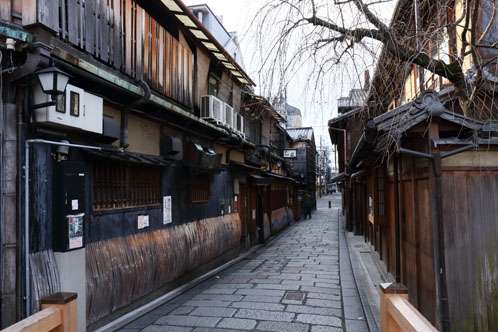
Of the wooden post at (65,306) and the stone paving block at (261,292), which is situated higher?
the wooden post at (65,306)

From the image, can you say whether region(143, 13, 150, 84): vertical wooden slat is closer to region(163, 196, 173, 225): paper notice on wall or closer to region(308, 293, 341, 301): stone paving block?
region(163, 196, 173, 225): paper notice on wall

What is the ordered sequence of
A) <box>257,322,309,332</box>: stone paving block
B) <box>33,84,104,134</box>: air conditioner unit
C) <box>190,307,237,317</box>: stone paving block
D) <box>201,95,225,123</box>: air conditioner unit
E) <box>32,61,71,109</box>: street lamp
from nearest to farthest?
<box>32,61,71,109</box>: street lamp → <box>33,84,104,134</box>: air conditioner unit → <box>257,322,309,332</box>: stone paving block → <box>190,307,237,317</box>: stone paving block → <box>201,95,225,123</box>: air conditioner unit

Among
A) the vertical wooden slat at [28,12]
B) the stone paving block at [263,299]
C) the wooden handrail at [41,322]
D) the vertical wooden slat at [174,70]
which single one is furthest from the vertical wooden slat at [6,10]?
the stone paving block at [263,299]

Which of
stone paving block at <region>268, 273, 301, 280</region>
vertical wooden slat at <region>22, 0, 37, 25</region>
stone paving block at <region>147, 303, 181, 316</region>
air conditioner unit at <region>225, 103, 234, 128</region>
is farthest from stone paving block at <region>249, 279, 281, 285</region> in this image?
vertical wooden slat at <region>22, 0, 37, 25</region>

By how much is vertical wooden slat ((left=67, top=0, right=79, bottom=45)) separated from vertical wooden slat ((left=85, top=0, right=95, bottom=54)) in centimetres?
25

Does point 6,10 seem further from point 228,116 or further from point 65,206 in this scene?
point 228,116

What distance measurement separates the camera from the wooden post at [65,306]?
3.88 m

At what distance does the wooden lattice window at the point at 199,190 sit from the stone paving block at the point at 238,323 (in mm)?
4457

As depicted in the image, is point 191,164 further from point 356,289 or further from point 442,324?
point 442,324

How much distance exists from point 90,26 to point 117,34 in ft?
2.87

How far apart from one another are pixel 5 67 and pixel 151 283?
17.9ft

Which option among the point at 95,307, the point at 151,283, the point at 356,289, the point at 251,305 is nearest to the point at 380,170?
the point at 356,289

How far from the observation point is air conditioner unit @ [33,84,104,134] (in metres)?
5.19

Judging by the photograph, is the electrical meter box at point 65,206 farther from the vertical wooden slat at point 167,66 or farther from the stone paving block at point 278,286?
the stone paving block at point 278,286
